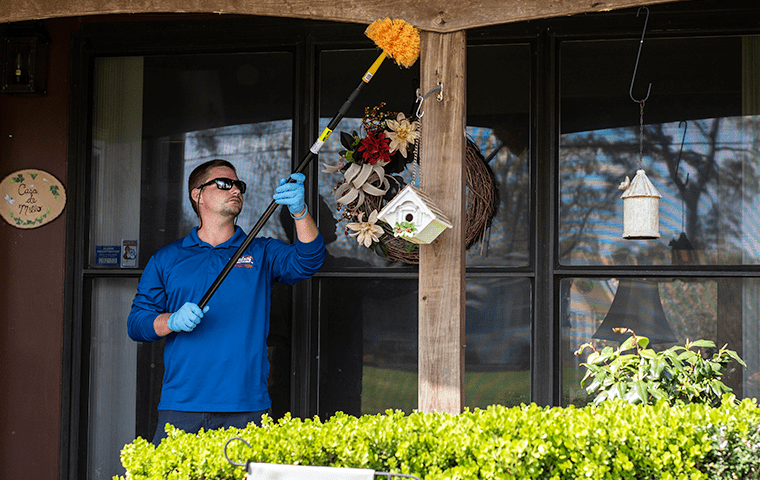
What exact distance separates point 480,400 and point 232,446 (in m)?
1.77

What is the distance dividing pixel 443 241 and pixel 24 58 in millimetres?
2602

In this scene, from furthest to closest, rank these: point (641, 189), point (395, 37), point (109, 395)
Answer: point (109, 395)
point (641, 189)
point (395, 37)

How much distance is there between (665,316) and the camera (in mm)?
3328

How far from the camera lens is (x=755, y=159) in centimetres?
332

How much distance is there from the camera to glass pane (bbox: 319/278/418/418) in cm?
349

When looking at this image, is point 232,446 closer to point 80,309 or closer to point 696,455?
point 696,455

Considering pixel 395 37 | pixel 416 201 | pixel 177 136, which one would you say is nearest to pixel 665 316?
pixel 416 201

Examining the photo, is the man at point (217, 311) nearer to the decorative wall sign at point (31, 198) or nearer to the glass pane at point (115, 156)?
the glass pane at point (115, 156)

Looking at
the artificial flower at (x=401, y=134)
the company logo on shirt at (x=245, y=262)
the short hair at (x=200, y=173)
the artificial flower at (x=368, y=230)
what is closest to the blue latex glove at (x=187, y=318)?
the company logo on shirt at (x=245, y=262)

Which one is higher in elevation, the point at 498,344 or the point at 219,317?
the point at 219,317

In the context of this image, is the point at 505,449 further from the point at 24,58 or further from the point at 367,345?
the point at 24,58

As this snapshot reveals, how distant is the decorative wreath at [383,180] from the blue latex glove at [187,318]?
0.78 m

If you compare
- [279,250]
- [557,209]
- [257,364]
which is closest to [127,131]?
[279,250]

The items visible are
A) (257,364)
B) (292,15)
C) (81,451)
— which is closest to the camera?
(292,15)
